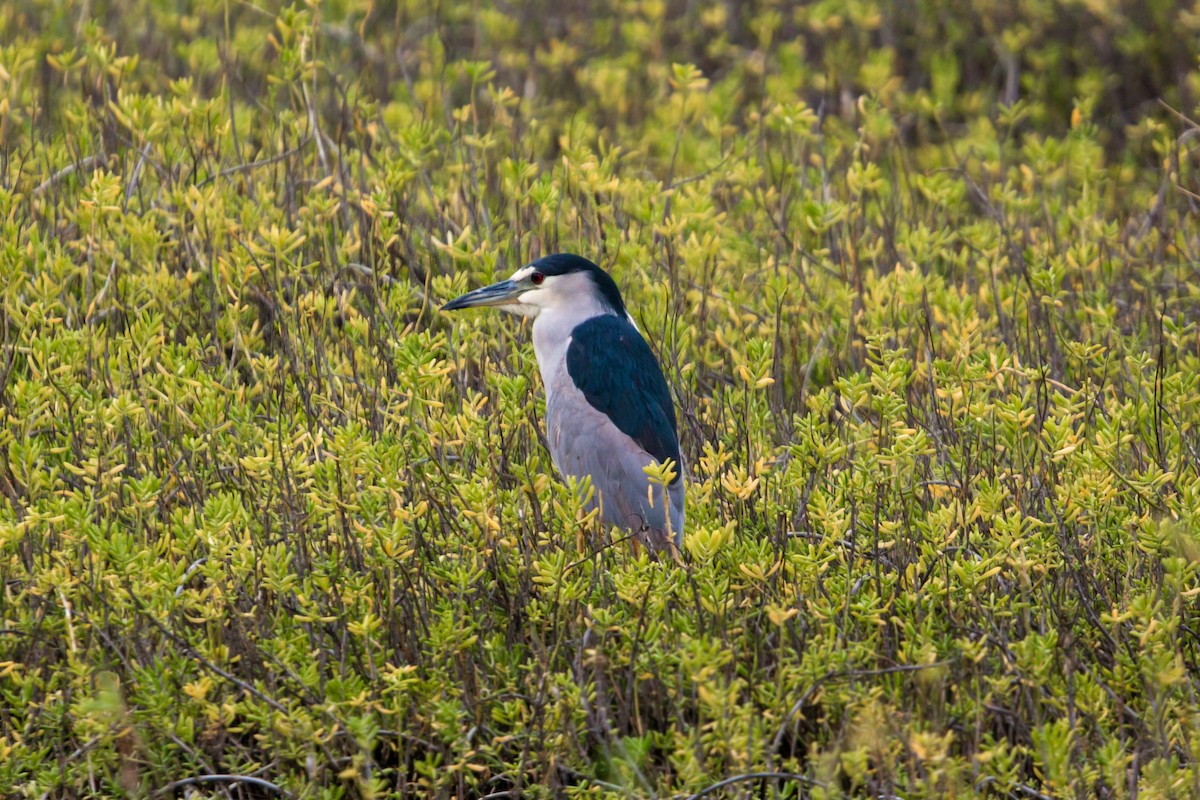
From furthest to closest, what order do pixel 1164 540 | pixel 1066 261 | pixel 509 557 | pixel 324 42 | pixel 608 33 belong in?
pixel 608 33
pixel 324 42
pixel 1066 261
pixel 509 557
pixel 1164 540

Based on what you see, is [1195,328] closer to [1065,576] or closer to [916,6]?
[1065,576]

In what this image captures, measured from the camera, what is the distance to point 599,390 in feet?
14.1

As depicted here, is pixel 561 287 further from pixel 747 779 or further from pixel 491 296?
pixel 747 779

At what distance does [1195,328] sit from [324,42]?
4.53m

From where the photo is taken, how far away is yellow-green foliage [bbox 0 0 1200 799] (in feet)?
10.2

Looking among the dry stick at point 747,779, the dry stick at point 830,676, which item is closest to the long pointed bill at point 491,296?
the dry stick at point 830,676

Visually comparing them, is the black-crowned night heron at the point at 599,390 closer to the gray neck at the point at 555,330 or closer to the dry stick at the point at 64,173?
the gray neck at the point at 555,330

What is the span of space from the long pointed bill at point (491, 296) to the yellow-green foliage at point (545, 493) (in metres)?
0.07

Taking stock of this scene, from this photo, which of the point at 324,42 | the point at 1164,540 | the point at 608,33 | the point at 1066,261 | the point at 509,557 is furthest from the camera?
the point at 608,33

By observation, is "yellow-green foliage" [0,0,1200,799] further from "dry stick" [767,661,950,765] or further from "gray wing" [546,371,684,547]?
"gray wing" [546,371,684,547]

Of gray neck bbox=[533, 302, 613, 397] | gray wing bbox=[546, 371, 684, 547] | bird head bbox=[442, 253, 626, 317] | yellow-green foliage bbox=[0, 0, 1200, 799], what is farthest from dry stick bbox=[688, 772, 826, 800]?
bird head bbox=[442, 253, 626, 317]

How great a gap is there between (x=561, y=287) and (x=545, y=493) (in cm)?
102

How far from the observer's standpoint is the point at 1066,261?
18.4ft

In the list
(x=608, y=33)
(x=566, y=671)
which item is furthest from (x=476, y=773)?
(x=608, y=33)
